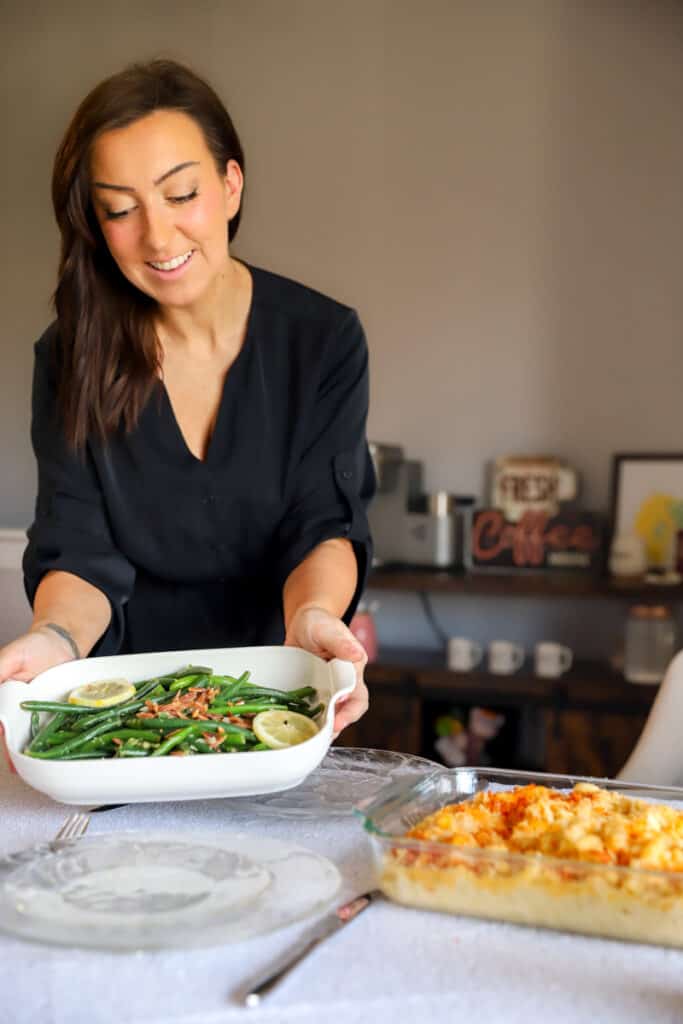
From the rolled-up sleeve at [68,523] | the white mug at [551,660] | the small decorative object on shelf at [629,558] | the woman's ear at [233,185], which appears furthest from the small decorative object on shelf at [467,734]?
the woman's ear at [233,185]

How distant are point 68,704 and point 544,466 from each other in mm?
2464

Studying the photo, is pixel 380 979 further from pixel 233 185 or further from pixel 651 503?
pixel 651 503

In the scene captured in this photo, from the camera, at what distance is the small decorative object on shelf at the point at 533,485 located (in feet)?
11.5

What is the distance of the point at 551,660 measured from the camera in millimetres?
3381

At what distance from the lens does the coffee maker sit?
11.6 feet

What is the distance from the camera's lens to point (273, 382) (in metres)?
1.76

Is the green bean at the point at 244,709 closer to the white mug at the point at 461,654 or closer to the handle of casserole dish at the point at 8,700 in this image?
the handle of casserole dish at the point at 8,700

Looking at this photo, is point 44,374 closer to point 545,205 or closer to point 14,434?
point 545,205

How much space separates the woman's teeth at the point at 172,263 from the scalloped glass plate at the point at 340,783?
0.70m

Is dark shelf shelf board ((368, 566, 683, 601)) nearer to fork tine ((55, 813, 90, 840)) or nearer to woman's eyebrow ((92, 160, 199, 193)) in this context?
woman's eyebrow ((92, 160, 199, 193))

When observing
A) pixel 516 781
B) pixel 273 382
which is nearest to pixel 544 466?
pixel 273 382

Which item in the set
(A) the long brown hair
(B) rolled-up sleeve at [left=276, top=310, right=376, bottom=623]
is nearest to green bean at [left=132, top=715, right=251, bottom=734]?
(B) rolled-up sleeve at [left=276, top=310, right=376, bottom=623]

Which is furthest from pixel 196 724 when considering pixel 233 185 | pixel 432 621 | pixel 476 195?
pixel 476 195

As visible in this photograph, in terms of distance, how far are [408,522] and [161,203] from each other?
2.15 m
